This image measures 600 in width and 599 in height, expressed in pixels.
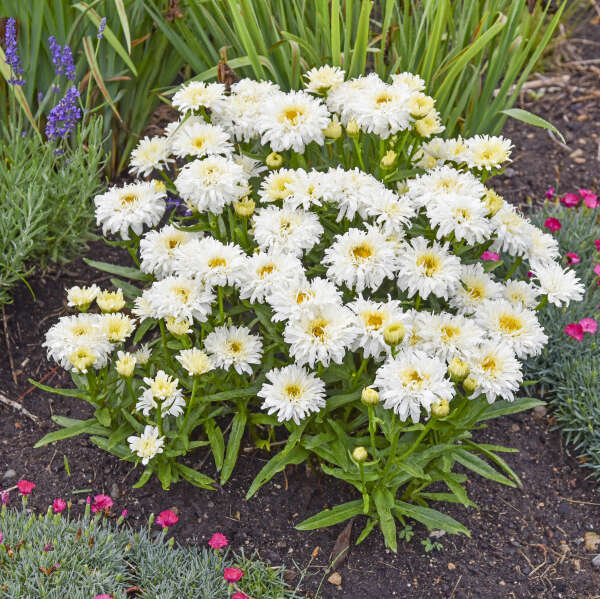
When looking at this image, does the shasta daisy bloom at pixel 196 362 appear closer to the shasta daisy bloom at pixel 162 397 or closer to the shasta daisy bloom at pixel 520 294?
the shasta daisy bloom at pixel 162 397

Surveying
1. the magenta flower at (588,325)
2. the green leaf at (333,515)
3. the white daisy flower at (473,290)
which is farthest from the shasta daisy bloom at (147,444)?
the magenta flower at (588,325)

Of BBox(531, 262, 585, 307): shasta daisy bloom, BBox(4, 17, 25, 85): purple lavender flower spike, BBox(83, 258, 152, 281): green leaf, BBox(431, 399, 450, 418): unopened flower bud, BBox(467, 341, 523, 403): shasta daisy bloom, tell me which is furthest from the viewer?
BBox(4, 17, 25, 85): purple lavender flower spike

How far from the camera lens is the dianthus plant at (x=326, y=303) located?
6.16 ft

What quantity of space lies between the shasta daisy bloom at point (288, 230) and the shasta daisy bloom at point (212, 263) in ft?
0.28

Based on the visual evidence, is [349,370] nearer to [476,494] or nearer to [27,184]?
[476,494]

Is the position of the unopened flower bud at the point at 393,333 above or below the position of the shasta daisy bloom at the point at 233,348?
above

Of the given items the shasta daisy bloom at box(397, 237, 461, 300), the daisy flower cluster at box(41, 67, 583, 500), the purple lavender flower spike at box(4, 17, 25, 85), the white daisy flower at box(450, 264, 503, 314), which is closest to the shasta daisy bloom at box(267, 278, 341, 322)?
the daisy flower cluster at box(41, 67, 583, 500)

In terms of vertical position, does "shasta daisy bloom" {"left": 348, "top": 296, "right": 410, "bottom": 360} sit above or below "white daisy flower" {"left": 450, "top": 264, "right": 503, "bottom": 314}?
above

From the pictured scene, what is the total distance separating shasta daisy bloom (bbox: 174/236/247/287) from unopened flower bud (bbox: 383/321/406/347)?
1.31 ft

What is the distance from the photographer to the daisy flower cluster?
6.10ft

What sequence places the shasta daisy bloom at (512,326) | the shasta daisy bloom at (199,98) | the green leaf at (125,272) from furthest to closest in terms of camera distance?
the green leaf at (125,272)
the shasta daisy bloom at (199,98)
the shasta daisy bloom at (512,326)

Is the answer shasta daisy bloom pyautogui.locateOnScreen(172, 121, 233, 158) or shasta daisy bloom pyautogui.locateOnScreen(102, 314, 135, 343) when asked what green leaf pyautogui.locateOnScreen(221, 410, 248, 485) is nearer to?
shasta daisy bloom pyautogui.locateOnScreen(102, 314, 135, 343)

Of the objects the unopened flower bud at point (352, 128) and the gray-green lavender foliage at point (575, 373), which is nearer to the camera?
the unopened flower bud at point (352, 128)

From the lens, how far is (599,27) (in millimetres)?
4883
